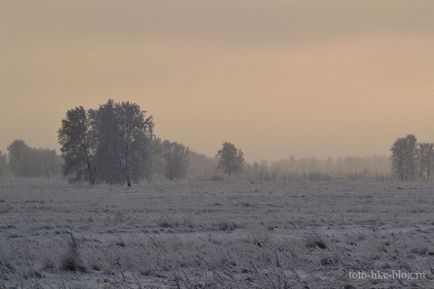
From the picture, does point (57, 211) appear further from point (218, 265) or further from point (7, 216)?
point (218, 265)

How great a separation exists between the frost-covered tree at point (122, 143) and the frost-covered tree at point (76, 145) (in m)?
1.42

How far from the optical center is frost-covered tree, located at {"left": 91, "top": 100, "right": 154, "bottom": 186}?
7175 centimetres

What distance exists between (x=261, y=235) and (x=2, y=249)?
6995 millimetres

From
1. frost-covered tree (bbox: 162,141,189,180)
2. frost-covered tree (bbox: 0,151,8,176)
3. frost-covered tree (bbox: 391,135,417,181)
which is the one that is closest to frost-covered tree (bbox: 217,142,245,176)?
frost-covered tree (bbox: 162,141,189,180)

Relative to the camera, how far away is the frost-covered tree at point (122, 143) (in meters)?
71.8

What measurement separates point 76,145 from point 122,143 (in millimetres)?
5786

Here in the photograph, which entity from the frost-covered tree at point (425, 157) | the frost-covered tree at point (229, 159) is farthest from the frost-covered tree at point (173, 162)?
the frost-covered tree at point (425, 157)

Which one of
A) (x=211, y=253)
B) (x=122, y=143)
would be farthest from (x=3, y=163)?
(x=211, y=253)

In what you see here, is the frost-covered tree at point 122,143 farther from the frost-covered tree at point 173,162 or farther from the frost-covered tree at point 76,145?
the frost-covered tree at point 173,162

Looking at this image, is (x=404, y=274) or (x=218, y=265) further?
(x=218, y=265)

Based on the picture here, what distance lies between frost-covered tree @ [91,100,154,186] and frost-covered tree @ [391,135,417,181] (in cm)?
5637

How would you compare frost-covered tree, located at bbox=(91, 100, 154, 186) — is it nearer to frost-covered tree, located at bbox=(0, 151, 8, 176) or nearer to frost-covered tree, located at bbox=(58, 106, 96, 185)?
frost-covered tree, located at bbox=(58, 106, 96, 185)

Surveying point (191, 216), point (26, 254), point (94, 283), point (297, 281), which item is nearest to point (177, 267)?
point (94, 283)

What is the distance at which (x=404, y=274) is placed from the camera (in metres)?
11.5
